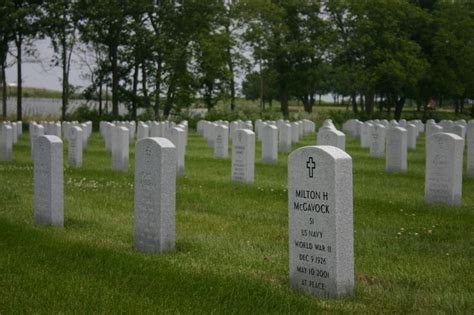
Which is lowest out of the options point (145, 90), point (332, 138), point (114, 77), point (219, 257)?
point (219, 257)

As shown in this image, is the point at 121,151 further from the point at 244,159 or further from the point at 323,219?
the point at 323,219

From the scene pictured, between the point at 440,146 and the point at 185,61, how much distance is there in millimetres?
36050

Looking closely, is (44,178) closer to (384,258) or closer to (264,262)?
(264,262)

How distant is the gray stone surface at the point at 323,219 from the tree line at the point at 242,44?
35.5 m

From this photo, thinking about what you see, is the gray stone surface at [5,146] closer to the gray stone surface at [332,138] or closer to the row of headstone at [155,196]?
the gray stone surface at [332,138]

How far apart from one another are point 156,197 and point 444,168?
6055mm

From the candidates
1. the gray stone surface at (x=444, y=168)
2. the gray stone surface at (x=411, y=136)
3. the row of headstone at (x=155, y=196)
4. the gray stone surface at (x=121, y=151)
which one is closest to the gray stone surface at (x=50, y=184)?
the row of headstone at (x=155, y=196)

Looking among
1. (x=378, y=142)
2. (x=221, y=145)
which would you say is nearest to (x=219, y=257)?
(x=221, y=145)

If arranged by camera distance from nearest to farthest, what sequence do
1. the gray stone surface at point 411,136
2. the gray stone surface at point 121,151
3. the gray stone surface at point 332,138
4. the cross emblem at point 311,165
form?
the cross emblem at point 311,165 → the gray stone surface at point 332,138 → the gray stone surface at point 121,151 → the gray stone surface at point 411,136

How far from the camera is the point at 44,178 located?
33.7ft

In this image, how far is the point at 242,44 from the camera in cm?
5491

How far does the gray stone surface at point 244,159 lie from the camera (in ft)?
51.2

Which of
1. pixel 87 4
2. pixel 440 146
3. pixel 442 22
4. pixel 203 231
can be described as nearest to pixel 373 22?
pixel 442 22

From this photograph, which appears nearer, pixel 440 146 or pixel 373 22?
pixel 440 146
